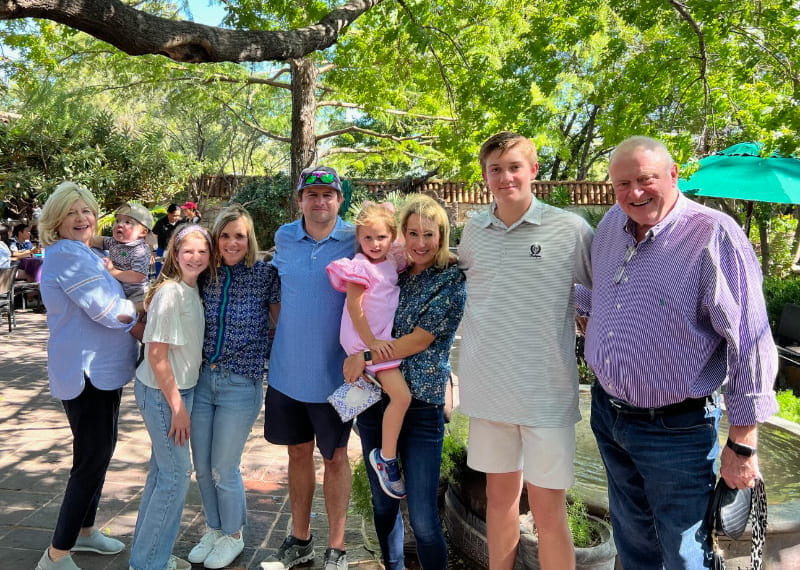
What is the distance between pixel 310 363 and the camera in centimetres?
307

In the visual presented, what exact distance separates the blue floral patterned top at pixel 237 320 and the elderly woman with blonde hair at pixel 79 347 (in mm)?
403

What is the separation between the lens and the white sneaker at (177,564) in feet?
10.2

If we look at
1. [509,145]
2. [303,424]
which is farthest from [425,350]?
[509,145]

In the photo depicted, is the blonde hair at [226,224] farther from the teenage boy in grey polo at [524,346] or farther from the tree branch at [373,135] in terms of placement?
the tree branch at [373,135]

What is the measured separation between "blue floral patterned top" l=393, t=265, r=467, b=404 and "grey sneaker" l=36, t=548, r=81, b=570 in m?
1.91

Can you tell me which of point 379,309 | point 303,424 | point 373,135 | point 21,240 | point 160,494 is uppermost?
point 373,135

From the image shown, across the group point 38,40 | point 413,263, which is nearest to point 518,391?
point 413,263

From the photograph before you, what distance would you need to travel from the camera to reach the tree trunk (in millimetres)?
9438

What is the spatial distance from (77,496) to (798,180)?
7.72 meters

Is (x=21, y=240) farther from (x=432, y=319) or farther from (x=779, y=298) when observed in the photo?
(x=779, y=298)

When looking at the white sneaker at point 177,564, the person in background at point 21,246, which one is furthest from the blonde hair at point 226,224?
the person in background at point 21,246

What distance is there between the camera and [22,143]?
1541 centimetres

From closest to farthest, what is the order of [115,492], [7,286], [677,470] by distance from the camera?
[677,470] → [115,492] → [7,286]

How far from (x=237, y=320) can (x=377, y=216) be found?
35.2 inches
